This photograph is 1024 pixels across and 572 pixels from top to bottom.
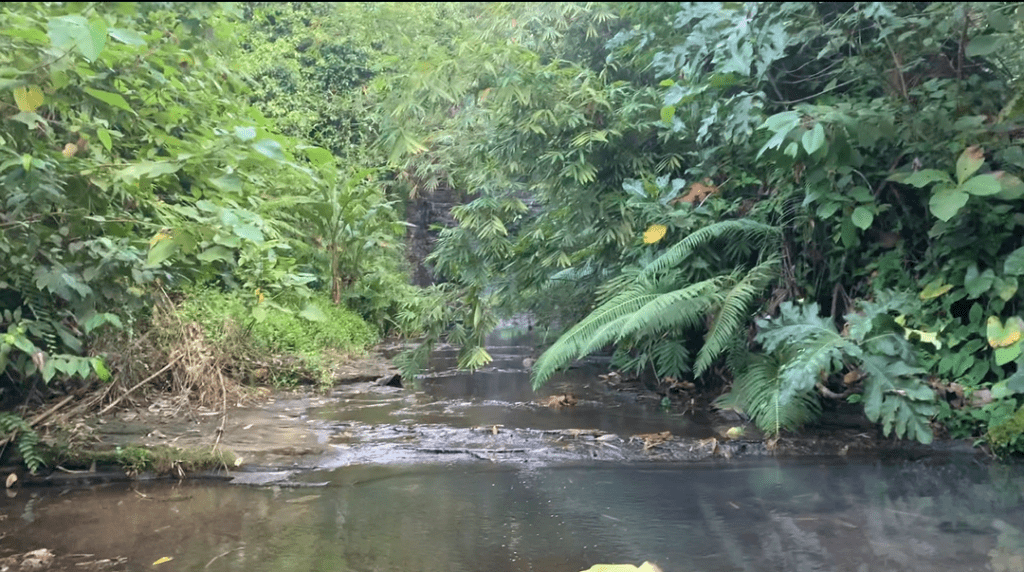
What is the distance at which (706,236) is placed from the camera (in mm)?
5820

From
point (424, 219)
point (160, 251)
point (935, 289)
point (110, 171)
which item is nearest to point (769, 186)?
point (935, 289)

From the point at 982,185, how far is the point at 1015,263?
62cm

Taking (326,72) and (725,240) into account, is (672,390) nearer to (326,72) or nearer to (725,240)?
(725,240)

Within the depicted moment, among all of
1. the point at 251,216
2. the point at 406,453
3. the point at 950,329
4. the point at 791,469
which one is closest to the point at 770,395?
the point at 791,469

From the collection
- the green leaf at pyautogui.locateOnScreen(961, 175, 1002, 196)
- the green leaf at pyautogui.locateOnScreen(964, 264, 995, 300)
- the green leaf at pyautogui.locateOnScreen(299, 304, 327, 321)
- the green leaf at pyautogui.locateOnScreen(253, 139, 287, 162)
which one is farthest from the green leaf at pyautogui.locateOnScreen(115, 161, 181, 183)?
the green leaf at pyautogui.locateOnScreen(964, 264, 995, 300)

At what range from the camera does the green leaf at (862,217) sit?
4879mm

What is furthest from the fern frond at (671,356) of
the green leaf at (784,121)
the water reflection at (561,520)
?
the green leaf at (784,121)

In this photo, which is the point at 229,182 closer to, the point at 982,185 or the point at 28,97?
the point at 28,97

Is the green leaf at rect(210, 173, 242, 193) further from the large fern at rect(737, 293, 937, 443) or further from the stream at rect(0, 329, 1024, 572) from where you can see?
the large fern at rect(737, 293, 937, 443)

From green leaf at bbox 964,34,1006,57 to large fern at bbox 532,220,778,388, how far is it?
180cm

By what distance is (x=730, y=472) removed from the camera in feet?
15.0

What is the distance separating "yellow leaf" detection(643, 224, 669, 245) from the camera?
20.0 ft

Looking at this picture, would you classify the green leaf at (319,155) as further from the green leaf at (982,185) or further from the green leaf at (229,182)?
the green leaf at (982,185)

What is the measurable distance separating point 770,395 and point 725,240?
60.9 inches
